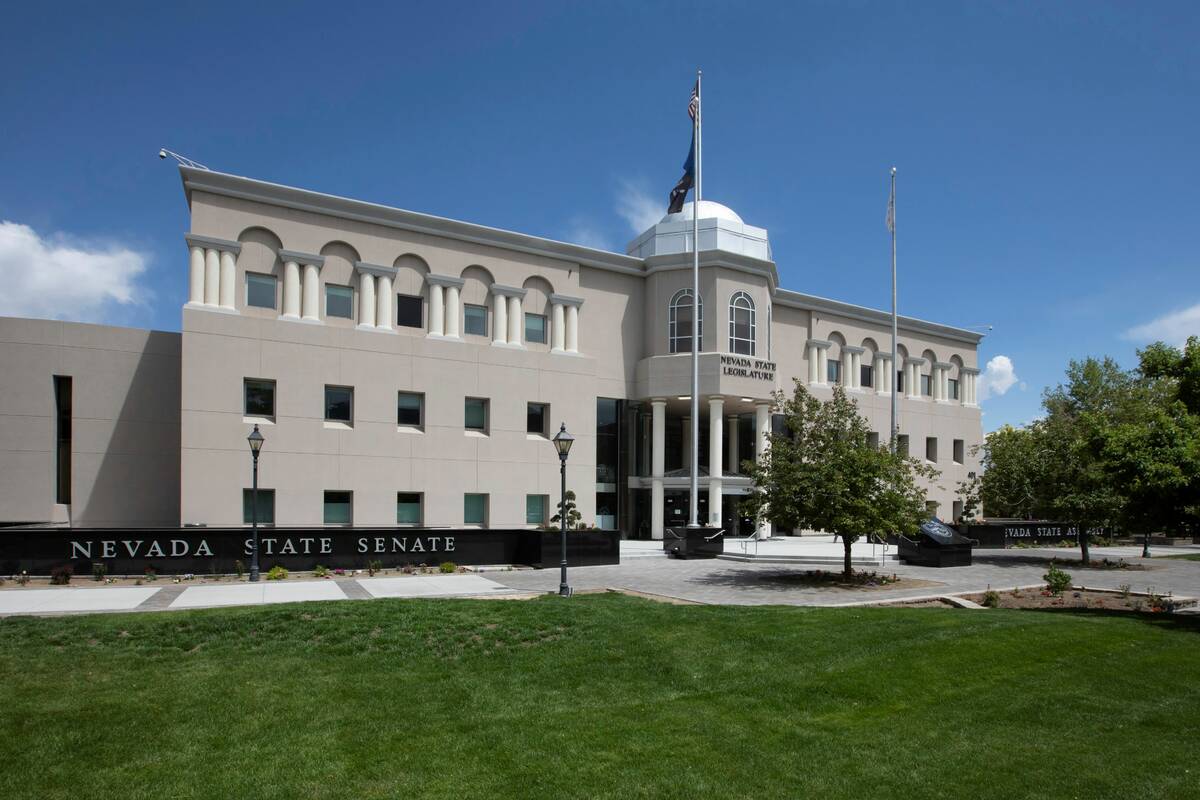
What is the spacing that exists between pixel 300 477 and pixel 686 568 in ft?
50.5

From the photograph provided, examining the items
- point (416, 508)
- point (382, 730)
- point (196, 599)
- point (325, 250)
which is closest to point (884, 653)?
point (382, 730)

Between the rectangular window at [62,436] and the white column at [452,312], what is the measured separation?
47.9 ft

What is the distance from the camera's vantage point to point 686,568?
84.1 feet

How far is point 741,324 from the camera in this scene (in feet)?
129

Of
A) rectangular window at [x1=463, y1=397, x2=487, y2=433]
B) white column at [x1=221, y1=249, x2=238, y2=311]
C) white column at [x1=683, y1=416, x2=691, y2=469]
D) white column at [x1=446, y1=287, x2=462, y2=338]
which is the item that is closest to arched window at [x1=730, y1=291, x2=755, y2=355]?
white column at [x1=683, y1=416, x2=691, y2=469]

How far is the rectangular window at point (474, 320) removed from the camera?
113 feet

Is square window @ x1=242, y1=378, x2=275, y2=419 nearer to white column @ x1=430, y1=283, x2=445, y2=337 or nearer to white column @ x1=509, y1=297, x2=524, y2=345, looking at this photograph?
white column @ x1=430, y1=283, x2=445, y2=337

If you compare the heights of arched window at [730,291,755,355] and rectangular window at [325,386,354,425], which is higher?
arched window at [730,291,755,355]

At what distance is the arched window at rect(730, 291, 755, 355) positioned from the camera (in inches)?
1543

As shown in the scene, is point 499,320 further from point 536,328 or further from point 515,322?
point 536,328

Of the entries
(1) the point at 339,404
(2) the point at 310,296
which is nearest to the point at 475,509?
(1) the point at 339,404

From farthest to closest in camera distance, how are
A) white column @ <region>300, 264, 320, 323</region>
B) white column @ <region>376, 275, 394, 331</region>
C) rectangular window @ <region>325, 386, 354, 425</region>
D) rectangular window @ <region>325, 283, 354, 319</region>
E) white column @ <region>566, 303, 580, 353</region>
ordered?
white column @ <region>566, 303, 580, 353</region>
white column @ <region>376, 275, 394, 331</region>
rectangular window @ <region>325, 283, 354, 319</region>
rectangular window @ <region>325, 386, 354, 425</region>
white column @ <region>300, 264, 320, 323</region>

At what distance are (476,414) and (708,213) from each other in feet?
59.1

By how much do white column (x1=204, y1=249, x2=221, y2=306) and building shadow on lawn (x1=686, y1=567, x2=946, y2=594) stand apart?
20777 millimetres
